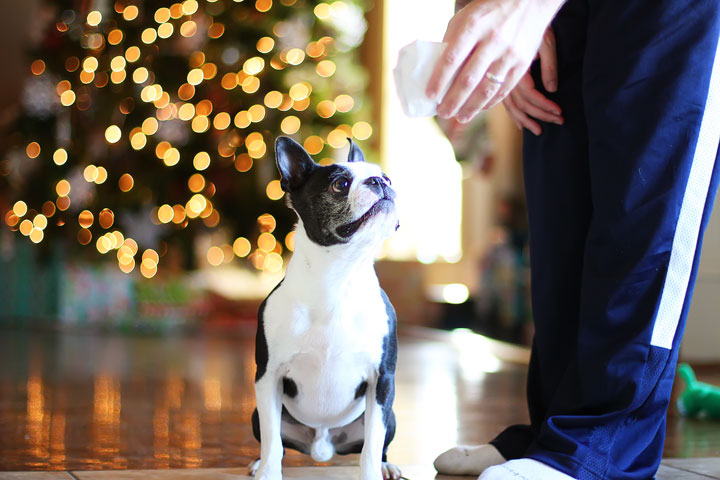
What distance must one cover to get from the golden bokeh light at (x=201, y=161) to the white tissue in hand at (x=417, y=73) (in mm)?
3395

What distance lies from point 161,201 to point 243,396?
2172 millimetres

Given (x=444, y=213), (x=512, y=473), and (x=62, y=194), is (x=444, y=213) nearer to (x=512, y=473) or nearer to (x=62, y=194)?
(x=62, y=194)

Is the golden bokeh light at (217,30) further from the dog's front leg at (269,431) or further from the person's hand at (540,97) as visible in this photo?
the dog's front leg at (269,431)

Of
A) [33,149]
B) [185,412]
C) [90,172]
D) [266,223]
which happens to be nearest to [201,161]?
[266,223]

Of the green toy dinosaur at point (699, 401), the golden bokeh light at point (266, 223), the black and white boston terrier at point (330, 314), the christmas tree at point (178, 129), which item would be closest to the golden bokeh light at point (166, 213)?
the christmas tree at point (178, 129)

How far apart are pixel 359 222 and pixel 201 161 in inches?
129

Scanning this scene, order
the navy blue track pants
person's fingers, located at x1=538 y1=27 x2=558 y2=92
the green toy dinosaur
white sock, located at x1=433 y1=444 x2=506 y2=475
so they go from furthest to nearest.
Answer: the green toy dinosaur
white sock, located at x1=433 y1=444 x2=506 y2=475
person's fingers, located at x1=538 y1=27 x2=558 y2=92
the navy blue track pants

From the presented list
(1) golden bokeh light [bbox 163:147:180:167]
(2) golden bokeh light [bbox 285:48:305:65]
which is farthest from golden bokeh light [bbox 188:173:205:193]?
(2) golden bokeh light [bbox 285:48:305:65]

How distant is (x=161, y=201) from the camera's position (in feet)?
13.7

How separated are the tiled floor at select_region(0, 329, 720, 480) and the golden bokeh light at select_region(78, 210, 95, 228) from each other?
32.3 inches

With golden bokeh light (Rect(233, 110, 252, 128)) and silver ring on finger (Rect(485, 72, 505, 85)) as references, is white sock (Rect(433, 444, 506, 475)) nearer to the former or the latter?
silver ring on finger (Rect(485, 72, 505, 85))

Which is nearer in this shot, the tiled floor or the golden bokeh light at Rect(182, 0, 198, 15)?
the tiled floor

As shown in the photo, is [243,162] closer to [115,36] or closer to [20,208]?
[115,36]

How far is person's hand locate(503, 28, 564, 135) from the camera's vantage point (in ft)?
3.72
